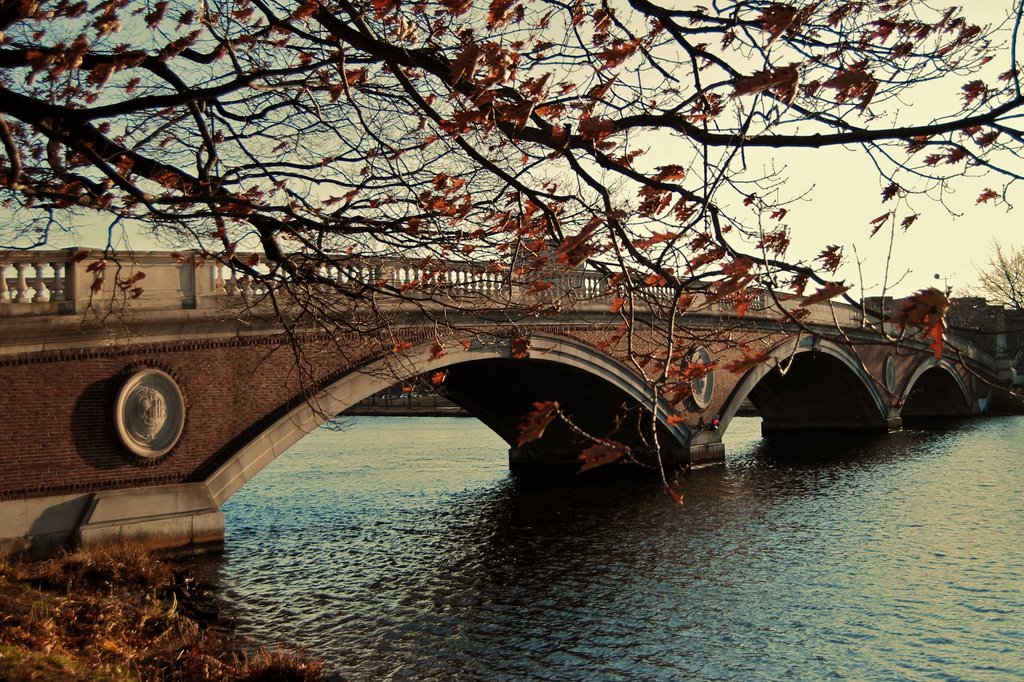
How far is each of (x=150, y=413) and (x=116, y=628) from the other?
19.0ft

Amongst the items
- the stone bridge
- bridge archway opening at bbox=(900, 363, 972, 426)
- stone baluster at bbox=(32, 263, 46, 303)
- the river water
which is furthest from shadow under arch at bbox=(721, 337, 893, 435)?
stone baluster at bbox=(32, 263, 46, 303)

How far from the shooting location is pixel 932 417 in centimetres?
4888

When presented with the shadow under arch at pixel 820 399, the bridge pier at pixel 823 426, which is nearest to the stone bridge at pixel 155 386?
the shadow under arch at pixel 820 399

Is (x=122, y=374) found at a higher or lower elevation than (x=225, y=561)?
higher

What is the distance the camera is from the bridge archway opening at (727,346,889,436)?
3744 centimetres

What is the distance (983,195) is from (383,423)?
1825 inches

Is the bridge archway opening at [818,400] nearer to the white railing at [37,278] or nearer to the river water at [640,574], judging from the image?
the river water at [640,574]

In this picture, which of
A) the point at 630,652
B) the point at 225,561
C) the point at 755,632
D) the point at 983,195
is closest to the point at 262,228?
the point at 983,195

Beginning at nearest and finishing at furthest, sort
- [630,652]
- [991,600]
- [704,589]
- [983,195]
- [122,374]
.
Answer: [983,195]
[630,652]
[991,600]
[704,589]
[122,374]

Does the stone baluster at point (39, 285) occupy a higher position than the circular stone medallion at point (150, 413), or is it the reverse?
the stone baluster at point (39, 285)

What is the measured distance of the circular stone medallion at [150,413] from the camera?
1463cm

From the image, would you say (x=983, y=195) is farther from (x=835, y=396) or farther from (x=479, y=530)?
(x=835, y=396)

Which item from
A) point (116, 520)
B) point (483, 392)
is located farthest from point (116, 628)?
point (483, 392)

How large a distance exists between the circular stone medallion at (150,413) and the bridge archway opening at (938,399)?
39819 millimetres
